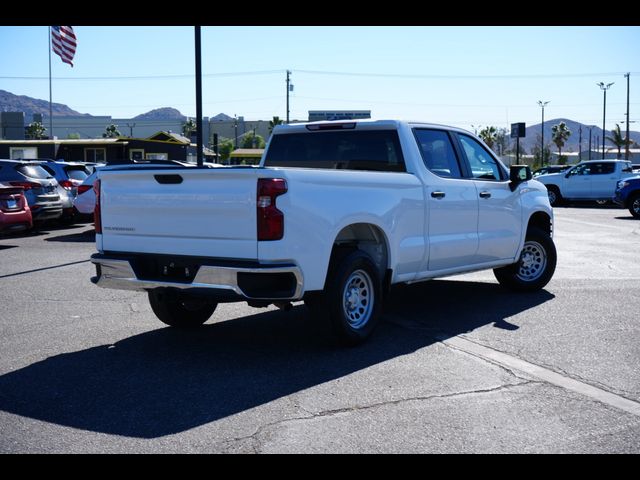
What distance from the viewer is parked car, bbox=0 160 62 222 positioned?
17.2m

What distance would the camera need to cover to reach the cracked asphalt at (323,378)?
14.4 feet

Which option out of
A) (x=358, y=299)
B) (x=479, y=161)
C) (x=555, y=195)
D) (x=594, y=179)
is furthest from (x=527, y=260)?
(x=555, y=195)

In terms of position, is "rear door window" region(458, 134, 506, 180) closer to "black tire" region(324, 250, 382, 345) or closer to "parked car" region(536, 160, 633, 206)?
"black tire" region(324, 250, 382, 345)

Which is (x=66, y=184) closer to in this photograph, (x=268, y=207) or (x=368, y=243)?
(x=368, y=243)

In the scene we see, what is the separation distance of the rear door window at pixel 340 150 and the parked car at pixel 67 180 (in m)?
11.8

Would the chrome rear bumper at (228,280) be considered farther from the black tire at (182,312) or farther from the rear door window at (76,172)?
the rear door window at (76,172)

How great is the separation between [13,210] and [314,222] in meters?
11.3

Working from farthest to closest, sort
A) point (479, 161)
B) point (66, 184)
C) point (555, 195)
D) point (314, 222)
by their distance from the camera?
point (555, 195) → point (66, 184) → point (479, 161) → point (314, 222)

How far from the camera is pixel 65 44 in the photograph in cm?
3847

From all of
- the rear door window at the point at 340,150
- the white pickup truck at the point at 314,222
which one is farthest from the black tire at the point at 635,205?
the rear door window at the point at 340,150

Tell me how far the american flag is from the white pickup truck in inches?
1312

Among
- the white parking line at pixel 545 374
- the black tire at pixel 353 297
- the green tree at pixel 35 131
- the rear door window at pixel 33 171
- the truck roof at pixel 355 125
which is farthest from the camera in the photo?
the green tree at pixel 35 131
